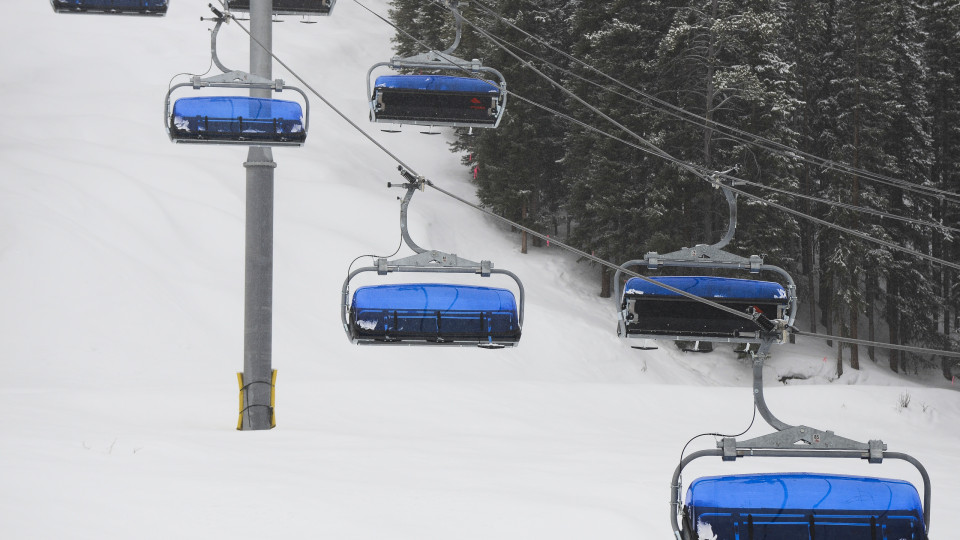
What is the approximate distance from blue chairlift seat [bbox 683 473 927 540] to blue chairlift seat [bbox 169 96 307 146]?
6053 millimetres

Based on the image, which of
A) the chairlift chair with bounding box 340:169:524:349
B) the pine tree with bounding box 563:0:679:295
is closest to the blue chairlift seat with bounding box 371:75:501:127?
the chairlift chair with bounding box 340:169:524:349

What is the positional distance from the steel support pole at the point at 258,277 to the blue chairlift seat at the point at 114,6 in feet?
7.39

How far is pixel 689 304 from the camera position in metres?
7.06

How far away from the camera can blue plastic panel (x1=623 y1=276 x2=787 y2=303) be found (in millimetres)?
6969

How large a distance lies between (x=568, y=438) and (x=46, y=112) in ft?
73.0

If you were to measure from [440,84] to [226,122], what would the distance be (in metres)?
2.07

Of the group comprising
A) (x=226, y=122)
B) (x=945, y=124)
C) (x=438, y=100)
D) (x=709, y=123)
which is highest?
(x=945, y=124)

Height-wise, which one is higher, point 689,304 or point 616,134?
point 616,134

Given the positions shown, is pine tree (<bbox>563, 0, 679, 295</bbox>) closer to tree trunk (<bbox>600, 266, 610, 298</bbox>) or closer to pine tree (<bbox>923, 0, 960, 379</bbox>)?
tree trunk (<bbox>600, 266, 610, 298</bbox>)

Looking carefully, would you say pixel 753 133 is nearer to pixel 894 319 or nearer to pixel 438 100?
pixel 894 319

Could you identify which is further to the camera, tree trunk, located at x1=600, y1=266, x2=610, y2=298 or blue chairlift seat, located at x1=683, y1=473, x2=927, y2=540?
tree trunk, located at x1=600, y1=266, x2=610, y2=298

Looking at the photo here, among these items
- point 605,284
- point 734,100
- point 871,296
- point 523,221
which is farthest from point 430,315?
point 871,296

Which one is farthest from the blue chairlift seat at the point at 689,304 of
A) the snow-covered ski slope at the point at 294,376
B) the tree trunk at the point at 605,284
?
the tree trunk at the point at 605,284

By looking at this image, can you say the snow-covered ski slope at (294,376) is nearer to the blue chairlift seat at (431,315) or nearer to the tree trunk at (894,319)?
the tree trunk at (894,319)
